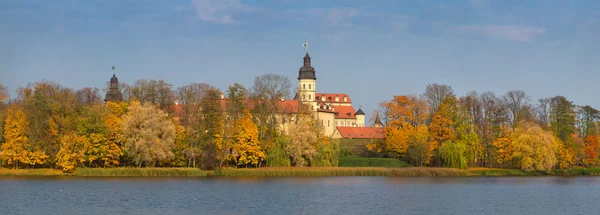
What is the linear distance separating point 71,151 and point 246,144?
14695 millimetres

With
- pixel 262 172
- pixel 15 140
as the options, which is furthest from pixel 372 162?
pixel 15 140

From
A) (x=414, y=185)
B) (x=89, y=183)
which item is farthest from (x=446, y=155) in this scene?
(x=89, y=183)

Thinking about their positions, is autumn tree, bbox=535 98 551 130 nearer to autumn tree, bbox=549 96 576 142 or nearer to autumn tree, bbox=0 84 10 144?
autumn tree, bbox=549 96 576 142

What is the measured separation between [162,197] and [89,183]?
37.7 feet

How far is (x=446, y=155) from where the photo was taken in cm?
6844

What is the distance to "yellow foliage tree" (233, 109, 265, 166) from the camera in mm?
64438

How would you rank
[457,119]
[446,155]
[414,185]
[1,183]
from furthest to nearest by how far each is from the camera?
1. [457,119]
2. [446,155]
3. [414,185]
4. [1,183]

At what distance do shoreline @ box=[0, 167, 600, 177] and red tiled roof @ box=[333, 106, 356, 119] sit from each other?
211ft

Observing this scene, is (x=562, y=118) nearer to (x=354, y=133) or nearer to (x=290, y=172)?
(x=290, y=172)

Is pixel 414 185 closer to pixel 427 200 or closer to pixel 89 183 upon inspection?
pixel 427 200

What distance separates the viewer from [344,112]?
138 meters

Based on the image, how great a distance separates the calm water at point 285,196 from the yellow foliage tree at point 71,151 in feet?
15.4

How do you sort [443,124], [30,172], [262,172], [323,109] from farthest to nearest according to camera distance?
[323,109]
[443,124]
[262,172]
[30,172]

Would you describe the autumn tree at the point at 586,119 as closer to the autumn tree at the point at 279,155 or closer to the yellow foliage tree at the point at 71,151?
the autumn tree at the point at 279,155
